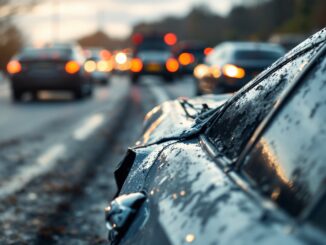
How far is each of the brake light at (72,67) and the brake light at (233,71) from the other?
6.03 m

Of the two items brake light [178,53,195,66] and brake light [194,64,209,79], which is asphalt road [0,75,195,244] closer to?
brake light [194,64,209,79]

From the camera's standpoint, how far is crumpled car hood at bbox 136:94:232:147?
3444 mm

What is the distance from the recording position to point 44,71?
69.2 feet

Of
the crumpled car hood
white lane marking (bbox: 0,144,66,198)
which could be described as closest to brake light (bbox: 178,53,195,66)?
white lane marking (bbox: 0,144,66,198)

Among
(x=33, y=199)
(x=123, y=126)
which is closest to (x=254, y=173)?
(x=33, y=199)

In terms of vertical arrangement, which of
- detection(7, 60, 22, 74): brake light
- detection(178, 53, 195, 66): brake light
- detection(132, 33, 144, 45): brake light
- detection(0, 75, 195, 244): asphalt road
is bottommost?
detection(178, 53, 195, 66): brake light

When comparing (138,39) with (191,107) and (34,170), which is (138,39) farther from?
(191,107)

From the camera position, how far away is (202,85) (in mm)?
18703

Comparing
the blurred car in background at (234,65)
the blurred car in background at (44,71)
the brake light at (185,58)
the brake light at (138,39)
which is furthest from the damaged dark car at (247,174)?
the brake light at (185,58)

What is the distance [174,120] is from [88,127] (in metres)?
10.3

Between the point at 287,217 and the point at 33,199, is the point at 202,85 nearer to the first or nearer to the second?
the point at 33,199

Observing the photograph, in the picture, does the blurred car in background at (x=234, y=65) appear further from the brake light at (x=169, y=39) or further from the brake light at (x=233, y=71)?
the brake light at (x=169, y=39)

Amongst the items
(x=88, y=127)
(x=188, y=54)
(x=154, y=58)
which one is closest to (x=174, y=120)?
(x=88, y=127)

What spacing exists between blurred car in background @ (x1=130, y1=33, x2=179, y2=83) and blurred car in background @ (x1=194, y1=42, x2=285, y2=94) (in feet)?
52.5
